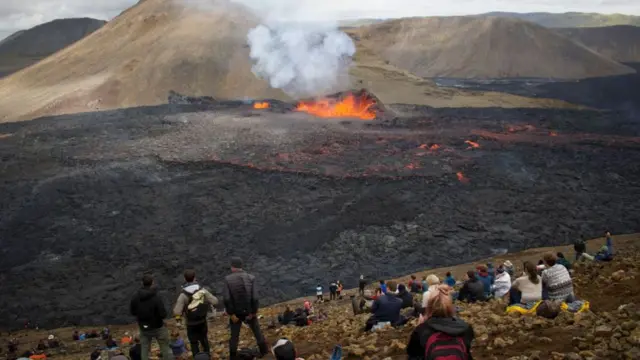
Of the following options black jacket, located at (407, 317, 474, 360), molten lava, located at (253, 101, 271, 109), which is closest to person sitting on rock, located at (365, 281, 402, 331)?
black jacket, located at (407, 317, 474, 360)

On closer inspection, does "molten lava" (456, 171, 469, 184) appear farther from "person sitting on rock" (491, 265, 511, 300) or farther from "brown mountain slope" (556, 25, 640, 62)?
"brown mountain slope" (556, 25, 640, 62)

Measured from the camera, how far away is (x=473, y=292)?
1177 centimetres

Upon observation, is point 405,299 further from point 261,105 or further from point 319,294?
point 261,105

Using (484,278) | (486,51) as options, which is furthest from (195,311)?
(486,51)

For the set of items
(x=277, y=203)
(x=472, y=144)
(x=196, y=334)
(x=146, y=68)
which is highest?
(x=146, y=68)

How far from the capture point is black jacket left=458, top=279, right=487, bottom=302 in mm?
11750

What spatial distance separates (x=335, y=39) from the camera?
70.4 meters

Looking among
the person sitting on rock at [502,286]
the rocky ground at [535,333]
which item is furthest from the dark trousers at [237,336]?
the person sitting on rock at [502,286]

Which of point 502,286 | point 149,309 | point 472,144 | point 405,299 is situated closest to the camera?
point 149,309

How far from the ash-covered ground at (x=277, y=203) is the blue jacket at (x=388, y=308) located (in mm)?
11486

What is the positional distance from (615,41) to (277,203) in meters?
143

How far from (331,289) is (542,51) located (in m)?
110

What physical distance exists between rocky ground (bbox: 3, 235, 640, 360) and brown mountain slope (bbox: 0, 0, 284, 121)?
177 feet

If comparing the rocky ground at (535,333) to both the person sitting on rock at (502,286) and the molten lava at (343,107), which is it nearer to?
the person sitting on rock at (502,286)
